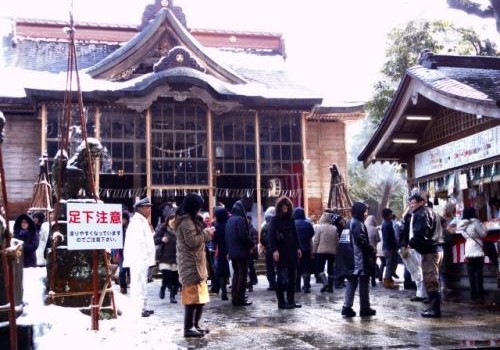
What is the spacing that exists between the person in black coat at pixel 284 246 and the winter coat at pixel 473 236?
3.16 m

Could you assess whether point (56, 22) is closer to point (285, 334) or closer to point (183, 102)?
point (183, 102)

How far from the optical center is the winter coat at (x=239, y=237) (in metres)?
10.5

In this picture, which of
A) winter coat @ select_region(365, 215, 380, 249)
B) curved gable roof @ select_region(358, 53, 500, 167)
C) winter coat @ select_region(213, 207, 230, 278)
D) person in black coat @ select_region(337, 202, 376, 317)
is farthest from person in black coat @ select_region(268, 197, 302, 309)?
winter coat @ select_region(365, 215, 380, 249)

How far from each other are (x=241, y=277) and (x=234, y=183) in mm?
11879

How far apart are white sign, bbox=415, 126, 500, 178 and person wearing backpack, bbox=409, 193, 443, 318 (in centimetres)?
253

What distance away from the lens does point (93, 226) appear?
735 centimetres

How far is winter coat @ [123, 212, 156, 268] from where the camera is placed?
365 inches

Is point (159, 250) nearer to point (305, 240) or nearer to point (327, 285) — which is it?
point (305, 240)

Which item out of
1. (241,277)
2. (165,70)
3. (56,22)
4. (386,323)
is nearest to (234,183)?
(165,70)

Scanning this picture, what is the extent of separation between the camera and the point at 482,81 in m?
11.7

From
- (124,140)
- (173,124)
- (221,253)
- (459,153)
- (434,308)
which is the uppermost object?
(173,124)

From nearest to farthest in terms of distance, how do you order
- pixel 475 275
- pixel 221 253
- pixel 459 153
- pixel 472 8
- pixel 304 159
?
pixel 475 275, pixel 459 153, pixel 221 253, pixel 472 8, pixel 304 159

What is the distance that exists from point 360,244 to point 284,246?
5.07ft

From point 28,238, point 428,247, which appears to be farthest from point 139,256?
point 428,247
